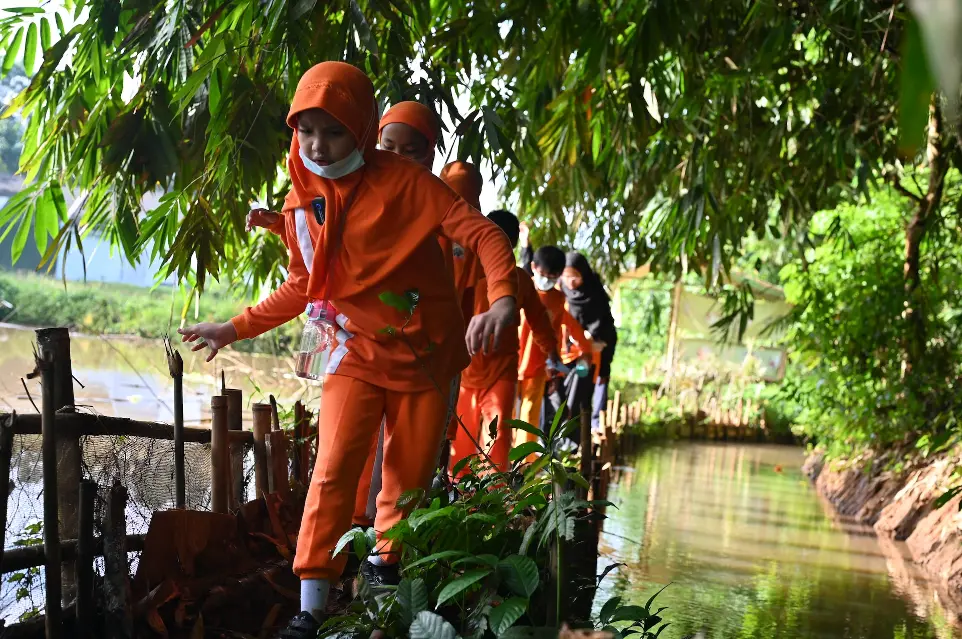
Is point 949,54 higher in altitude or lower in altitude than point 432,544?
higher

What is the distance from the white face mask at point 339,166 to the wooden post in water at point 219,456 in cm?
103

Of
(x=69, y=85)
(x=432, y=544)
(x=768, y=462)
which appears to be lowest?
(x=768, y=462)

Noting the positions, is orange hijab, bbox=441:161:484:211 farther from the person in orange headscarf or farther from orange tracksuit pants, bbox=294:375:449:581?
orange tracksuit pants, bbox=294:375:449:581

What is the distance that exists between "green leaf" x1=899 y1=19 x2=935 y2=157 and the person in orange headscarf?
96.0 inches

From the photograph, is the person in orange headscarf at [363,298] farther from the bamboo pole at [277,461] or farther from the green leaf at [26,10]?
the green leaf at [26,10]

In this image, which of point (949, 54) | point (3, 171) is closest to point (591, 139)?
point (949, 54)

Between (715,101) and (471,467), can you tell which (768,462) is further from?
(471,467)

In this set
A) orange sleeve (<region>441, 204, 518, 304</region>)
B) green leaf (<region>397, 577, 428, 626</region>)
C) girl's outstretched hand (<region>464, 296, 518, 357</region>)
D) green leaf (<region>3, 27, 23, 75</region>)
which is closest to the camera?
green leaf (<region>397, 577, 428, 626</region>)

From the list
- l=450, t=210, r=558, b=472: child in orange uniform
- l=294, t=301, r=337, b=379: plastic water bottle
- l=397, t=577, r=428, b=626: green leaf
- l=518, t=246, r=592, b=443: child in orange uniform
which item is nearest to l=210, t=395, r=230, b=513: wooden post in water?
l=294, t=301, r=337, b=379: plastic water bottle

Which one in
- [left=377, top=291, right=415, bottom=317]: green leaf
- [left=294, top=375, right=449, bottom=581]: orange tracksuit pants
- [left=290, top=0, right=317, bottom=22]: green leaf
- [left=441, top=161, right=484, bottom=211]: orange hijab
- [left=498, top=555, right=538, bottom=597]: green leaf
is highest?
[left=290, top=0, right=317, bottom=22]: green leaf

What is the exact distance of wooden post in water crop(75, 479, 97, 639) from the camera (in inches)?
115

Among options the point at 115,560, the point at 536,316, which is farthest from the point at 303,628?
the point at 536,316

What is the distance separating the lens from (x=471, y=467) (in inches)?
145

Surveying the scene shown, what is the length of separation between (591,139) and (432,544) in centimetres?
400
